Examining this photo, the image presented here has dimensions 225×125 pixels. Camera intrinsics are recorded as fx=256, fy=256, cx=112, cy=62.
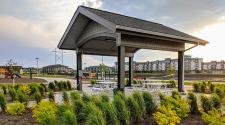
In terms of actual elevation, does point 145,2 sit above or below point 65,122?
above

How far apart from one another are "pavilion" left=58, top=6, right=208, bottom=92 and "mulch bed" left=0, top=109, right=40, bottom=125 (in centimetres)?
524

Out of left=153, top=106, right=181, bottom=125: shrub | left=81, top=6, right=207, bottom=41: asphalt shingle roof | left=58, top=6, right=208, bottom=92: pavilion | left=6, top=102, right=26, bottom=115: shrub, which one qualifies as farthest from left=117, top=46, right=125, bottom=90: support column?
left=153, top=106, right=181, bottom=125: shrub

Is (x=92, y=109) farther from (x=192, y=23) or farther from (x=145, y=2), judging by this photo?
(x=192, y=23)

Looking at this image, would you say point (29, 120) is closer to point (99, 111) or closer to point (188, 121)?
point (99, 111)

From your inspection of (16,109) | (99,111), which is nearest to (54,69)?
(16,109)

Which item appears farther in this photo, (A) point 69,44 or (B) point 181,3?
(A) point 69,44

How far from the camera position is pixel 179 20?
16984 millimetres

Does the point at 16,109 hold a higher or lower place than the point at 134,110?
lower

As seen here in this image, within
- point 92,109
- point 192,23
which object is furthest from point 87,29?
point 92,109

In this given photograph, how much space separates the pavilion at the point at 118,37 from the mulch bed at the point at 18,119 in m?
5.24

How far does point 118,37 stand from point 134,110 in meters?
5.05

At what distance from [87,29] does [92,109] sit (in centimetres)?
1025

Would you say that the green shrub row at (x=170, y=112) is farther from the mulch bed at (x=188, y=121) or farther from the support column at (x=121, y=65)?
the support column at (x=121, y=65)

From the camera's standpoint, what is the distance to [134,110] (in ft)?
23.7
